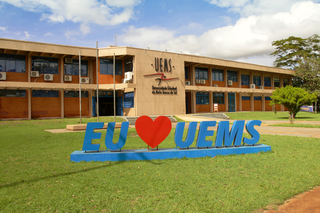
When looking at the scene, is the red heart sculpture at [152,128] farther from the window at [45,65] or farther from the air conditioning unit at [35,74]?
the window at [45,65]

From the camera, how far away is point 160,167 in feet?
21.5

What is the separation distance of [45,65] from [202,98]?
2354 cm

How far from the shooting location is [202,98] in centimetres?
3825

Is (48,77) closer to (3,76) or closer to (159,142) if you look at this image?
(3,76)

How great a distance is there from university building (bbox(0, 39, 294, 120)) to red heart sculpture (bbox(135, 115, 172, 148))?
1762 centimetres

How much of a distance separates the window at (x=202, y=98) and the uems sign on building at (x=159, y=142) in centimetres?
2926

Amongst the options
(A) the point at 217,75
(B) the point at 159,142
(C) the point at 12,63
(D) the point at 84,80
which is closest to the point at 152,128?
(B) the point at 159,142

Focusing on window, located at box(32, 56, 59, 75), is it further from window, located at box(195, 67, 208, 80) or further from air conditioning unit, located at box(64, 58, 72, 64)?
window, located at box(195, 67, 208, 80)

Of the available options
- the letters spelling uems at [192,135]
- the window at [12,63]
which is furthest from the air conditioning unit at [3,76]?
the letters spelling uems at [192,135]

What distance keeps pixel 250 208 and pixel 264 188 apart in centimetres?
104

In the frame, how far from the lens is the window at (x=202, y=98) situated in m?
37.7

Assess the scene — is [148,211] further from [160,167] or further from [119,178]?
[160,167]

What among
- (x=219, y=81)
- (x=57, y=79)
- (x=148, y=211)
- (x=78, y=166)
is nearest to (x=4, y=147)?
(x=78, y=166)

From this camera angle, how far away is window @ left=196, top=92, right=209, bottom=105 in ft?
124
